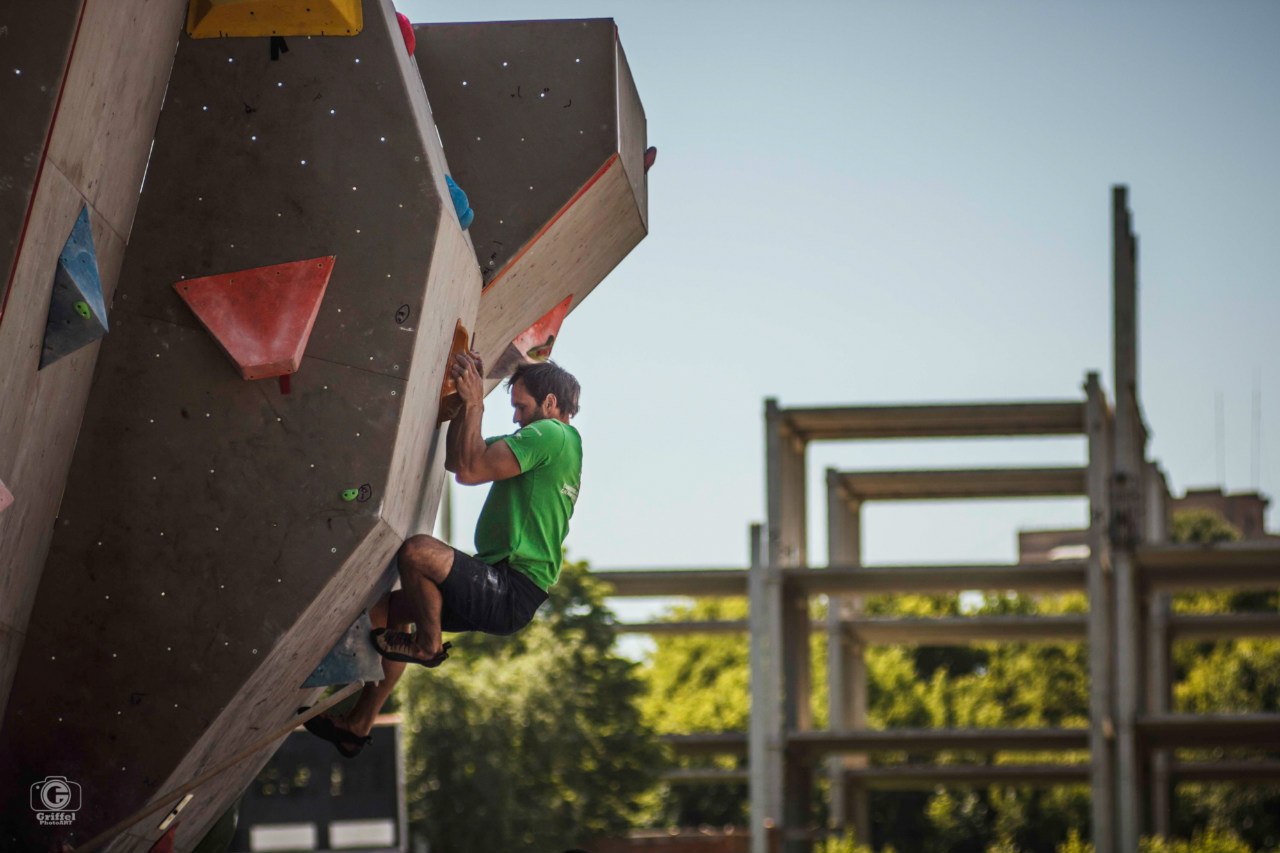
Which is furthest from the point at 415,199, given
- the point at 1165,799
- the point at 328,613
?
the point at 1165,799

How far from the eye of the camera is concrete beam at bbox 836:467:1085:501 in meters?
38.7

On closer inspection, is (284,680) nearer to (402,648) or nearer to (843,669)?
(402,648)

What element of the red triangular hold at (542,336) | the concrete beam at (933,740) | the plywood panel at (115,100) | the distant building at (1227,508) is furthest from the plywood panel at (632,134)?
the distant building at (1227,508)

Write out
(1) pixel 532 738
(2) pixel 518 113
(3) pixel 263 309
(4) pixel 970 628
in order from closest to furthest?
(3) pixel 263 309 → (2) pixel 518 113 → (1) pixel 532 738 → (4) pixel 970 628

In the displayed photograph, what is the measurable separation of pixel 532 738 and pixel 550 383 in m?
23.3

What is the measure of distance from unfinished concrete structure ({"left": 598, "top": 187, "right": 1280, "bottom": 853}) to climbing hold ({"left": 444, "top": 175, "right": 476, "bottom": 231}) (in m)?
26.8

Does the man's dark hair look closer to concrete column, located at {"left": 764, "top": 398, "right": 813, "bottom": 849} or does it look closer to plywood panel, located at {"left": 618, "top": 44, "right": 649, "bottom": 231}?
plywood panel, located at {"left": 618, "top": 44, "right": 649, "bottom": 231}

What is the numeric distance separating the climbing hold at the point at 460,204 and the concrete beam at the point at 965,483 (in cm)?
3151

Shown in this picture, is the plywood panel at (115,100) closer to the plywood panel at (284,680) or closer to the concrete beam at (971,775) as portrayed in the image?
the plywood panel at (284,680)

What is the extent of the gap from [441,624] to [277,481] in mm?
1287

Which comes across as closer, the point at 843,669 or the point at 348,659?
the point at 348,659

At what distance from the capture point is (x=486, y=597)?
782cm

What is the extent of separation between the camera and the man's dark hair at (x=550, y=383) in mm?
8219

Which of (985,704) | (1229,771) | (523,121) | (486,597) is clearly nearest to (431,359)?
(486,597)
